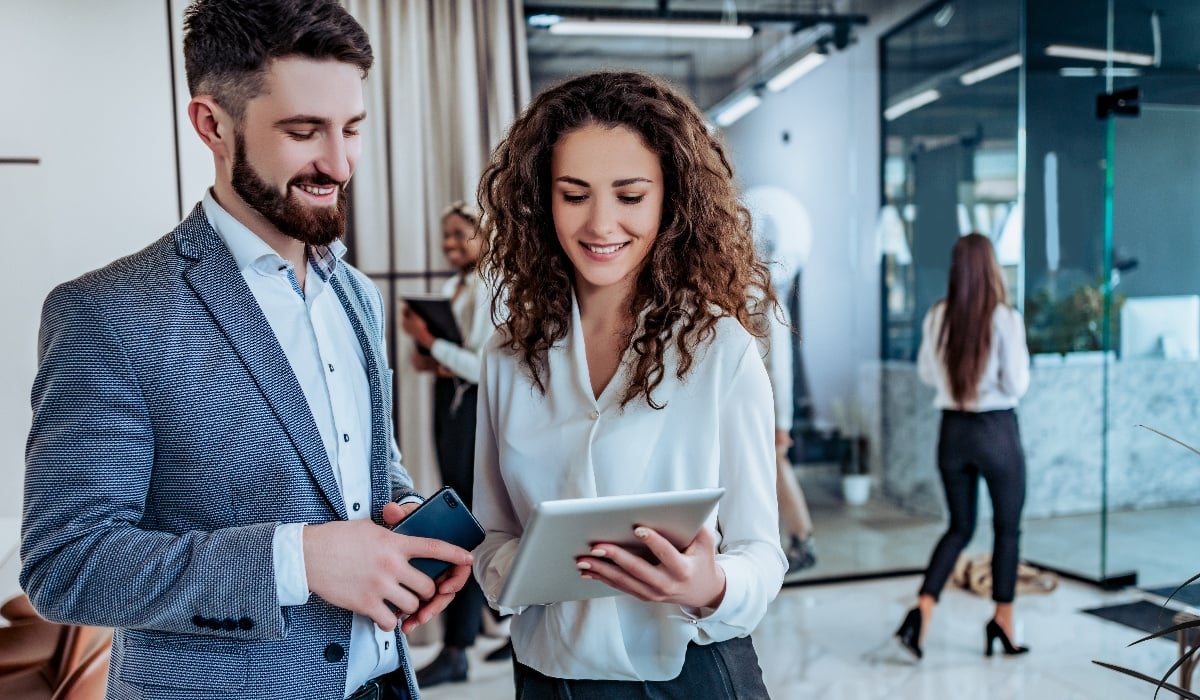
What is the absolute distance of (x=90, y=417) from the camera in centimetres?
104

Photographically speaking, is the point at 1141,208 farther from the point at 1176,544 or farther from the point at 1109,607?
the point at 1109,607

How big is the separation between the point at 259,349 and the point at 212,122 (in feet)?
0.97

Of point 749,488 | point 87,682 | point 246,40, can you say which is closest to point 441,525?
point 749,488

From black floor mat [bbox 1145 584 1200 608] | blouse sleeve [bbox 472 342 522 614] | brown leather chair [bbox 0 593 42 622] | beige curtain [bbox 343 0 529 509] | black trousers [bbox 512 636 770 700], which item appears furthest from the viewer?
beige curtain [bbox 343 0 529 509]

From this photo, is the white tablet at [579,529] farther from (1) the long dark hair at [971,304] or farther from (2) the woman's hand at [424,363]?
(1) the long dark hair at [971,304]

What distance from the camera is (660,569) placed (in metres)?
1.08

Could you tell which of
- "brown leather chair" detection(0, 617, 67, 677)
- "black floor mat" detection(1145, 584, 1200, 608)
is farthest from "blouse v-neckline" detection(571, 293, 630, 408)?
"black floor mat" detection(1145, 584, 1200, 608)

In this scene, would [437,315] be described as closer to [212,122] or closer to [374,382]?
[374,382]

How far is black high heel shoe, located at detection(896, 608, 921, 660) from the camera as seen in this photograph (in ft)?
12.4

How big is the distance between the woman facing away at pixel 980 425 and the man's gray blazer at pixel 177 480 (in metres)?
3.20

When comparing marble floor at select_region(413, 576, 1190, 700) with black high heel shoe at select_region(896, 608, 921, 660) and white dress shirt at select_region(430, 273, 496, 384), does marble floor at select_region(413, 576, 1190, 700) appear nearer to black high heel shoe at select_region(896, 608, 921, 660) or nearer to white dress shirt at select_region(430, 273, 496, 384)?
black high heel shoe at select_region(896, 608, 921, 660)

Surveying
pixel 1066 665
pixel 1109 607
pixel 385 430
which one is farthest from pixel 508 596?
pixel 1109 607

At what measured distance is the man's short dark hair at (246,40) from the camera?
117cm

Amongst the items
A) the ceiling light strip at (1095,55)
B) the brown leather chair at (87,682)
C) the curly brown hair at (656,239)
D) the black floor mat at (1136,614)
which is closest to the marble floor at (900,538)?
the black floor mat at (1136,614)
